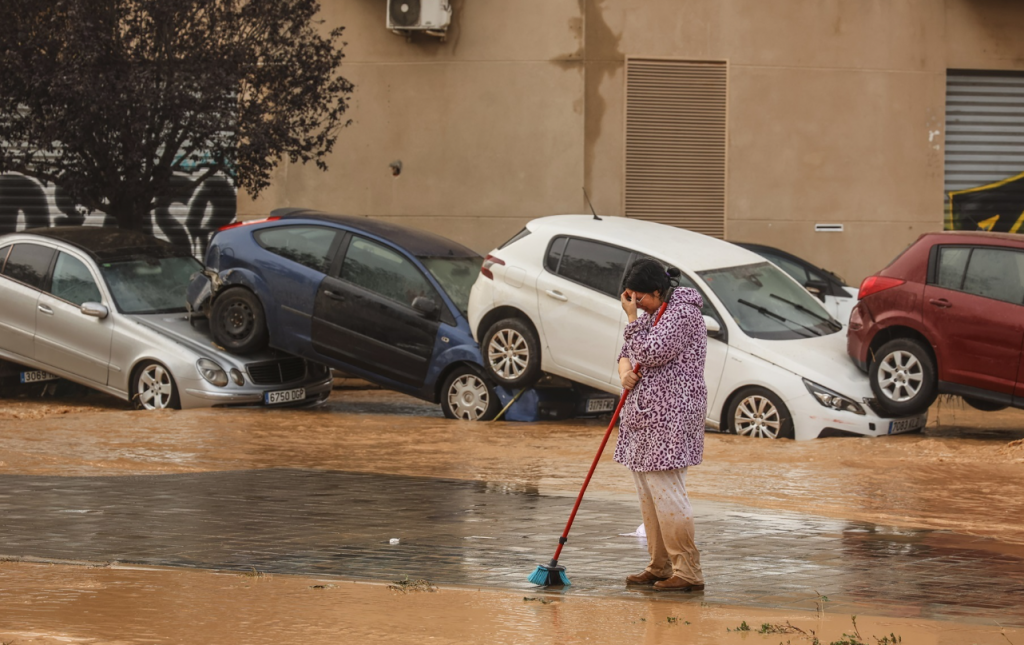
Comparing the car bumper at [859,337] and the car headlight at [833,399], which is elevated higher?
the car bumper at [859,337]

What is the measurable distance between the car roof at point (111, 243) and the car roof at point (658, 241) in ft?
14.1

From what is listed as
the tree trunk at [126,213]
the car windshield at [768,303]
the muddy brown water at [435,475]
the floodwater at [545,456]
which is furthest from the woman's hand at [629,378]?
the tree trunk at [126,213]

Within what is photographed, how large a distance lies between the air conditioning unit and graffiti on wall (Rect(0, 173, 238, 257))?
370 cm

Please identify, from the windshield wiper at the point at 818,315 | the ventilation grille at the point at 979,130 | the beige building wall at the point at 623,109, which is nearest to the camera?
the windshield wiper at the point at 818,315

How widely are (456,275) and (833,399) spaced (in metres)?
4.21

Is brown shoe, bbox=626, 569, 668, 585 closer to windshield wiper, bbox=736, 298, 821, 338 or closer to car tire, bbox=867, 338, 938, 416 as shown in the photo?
car tire, bbox=867, 338, 938, 416

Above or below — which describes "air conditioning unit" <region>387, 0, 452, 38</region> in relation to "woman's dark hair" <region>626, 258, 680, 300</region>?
above

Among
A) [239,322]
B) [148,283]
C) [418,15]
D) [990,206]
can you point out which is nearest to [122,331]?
[148,283]

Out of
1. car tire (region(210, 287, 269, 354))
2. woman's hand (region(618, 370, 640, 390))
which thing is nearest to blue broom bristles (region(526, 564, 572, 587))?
woman's hand (region(618, 370, 640, 390))

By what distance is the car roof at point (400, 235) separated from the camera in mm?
13391

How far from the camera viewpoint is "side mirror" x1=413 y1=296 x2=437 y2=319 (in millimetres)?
12898

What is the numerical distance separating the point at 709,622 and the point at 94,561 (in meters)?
3.04

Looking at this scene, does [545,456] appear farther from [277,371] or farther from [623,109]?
[623,109]

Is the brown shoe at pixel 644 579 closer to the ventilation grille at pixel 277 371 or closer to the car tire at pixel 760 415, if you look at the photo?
the car tire at pixel 760 415
